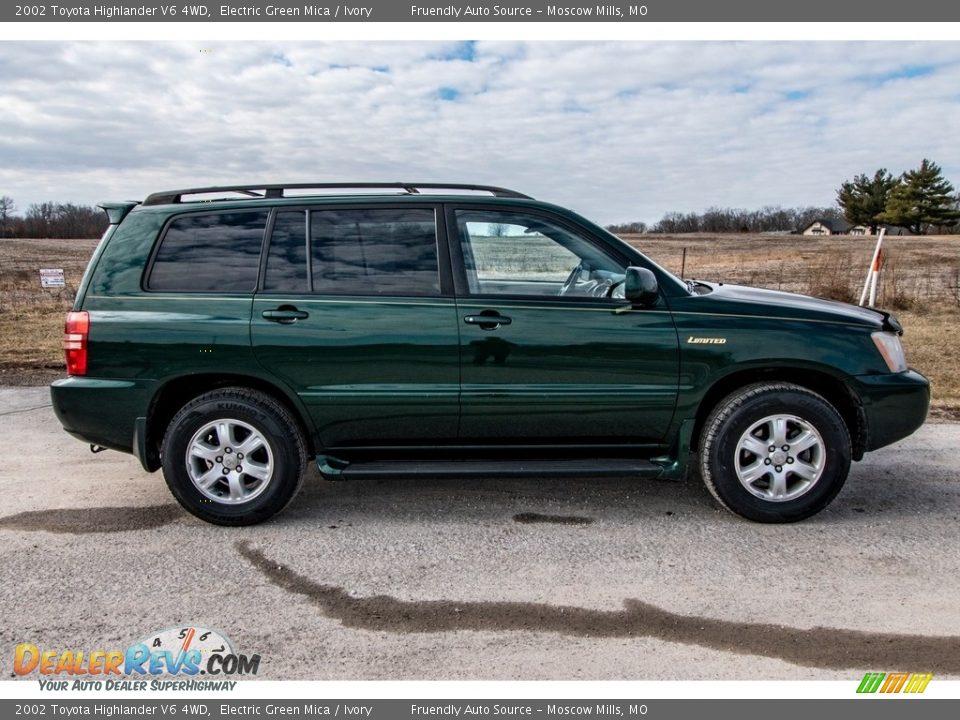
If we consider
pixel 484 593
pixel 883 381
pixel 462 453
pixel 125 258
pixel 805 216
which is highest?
pixel 805 216

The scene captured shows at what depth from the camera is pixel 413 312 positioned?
4012mm

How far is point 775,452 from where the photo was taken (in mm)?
4059

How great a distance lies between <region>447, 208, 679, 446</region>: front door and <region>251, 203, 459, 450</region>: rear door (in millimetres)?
131

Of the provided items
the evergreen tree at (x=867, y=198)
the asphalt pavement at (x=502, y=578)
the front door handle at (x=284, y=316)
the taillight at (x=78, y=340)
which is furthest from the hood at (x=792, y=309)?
the evergreen tree at (x=867, y=198)

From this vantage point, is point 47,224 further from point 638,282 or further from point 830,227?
point 830,227

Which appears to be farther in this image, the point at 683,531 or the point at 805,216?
the point at 805,216

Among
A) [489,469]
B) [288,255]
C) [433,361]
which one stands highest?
[288,255]

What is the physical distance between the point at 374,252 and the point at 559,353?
1180 millimetres

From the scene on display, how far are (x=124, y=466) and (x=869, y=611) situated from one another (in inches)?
182

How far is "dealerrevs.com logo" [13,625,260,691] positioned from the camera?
2732 mm

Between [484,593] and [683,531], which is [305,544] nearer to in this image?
[484,593]

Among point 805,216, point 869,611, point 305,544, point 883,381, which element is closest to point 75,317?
point 305,544

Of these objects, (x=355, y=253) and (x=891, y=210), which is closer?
(x=355, y=253)

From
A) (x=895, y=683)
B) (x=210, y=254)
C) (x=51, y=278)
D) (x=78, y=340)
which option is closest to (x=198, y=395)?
(x=78, y=340)
